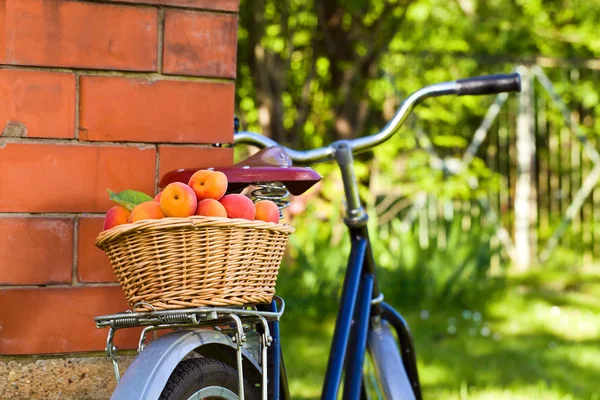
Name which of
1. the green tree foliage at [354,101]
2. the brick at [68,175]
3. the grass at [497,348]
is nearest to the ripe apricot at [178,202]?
the brick at [68,175]

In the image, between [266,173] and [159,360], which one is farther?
[266,173]

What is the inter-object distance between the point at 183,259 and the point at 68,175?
499 mm

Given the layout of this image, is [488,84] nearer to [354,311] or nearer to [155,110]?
[354,311]

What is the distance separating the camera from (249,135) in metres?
1.79

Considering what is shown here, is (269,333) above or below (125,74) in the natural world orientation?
below

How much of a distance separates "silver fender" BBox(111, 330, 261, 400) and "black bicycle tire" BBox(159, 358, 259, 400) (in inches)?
1.2

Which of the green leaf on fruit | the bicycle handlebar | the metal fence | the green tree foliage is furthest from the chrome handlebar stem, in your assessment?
the metal fence

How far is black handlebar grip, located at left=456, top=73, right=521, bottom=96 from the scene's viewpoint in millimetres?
1835

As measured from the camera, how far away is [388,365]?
6.20ft

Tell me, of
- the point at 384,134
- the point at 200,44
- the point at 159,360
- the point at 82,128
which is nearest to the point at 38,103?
the point at 82,128

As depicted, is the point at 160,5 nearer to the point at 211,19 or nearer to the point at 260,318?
the point at 211,19

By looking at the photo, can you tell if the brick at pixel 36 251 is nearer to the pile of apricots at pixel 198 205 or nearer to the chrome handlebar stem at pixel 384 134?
the pile of apricots at pixel 198 205

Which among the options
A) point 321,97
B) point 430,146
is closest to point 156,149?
point 321,97

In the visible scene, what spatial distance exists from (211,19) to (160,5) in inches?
4.1
